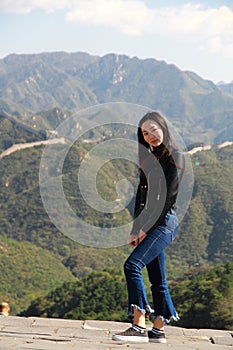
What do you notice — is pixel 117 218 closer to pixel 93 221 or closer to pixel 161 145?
pixel 93 221

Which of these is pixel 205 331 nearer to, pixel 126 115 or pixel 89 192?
pixel 89 192

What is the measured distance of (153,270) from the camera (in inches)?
177

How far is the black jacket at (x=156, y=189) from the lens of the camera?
14.0 feet

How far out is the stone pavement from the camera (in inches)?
162

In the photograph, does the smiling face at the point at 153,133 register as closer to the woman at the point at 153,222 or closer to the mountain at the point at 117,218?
the woman at the point at 153,222

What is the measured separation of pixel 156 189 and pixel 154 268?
60 cm

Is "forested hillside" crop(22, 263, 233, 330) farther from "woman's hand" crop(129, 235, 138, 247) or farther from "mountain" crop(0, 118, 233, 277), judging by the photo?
"woman's hand" crop(129, 235, 138, 247)

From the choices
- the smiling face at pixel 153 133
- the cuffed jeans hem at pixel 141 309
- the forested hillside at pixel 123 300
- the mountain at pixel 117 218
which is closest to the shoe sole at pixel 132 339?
the cuffed jeans hem at pixel 141 309

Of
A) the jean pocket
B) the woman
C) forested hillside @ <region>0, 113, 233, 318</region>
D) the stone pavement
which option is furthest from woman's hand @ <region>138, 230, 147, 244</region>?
forested hillside @ <region>0, 113, 233, 318</region>

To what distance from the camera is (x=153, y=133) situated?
4.40 metres

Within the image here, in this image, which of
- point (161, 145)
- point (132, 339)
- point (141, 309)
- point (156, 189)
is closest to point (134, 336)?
point (132, 339)

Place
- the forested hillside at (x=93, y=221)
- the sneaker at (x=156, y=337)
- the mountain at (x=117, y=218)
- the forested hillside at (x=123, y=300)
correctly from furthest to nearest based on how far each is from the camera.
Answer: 1. the mountain at (x=117, y=218)
2. the forested hillside at (x=93, y=221)
3. the forested hillside at (x=123, y=300)
4. the sneaker at (x=156, y=337)

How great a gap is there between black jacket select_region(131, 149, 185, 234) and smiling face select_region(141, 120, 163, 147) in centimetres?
10

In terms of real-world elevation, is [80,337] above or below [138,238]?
below
